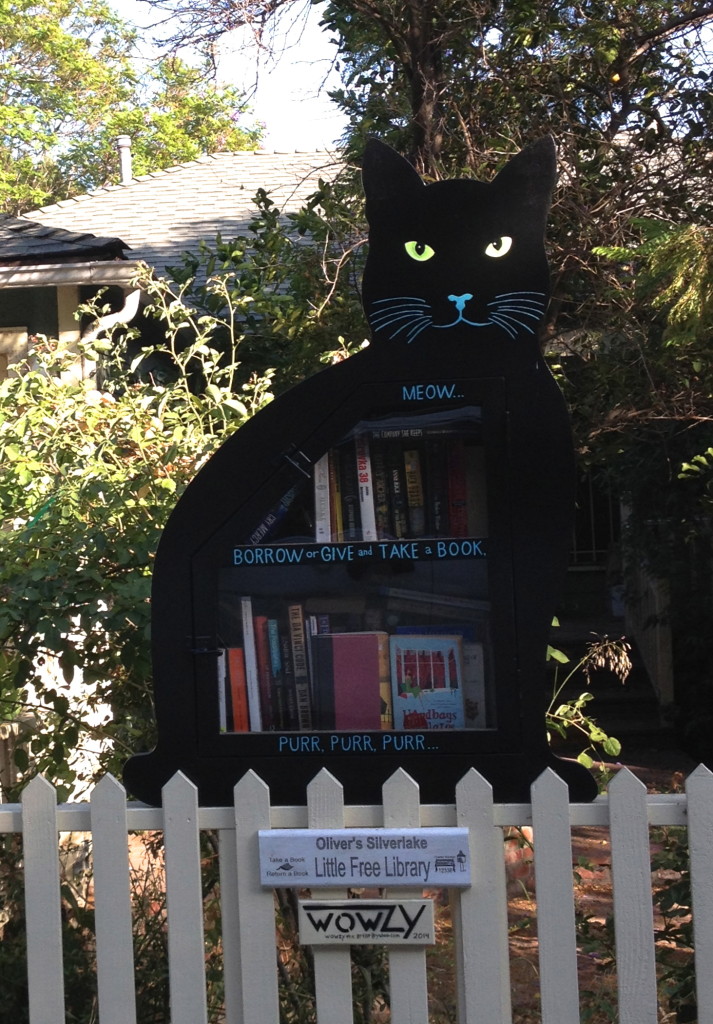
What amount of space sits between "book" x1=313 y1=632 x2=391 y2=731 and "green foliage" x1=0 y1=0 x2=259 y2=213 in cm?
2388

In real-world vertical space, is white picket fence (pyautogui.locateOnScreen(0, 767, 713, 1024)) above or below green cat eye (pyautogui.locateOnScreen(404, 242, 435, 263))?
below

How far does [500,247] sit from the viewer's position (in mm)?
2695

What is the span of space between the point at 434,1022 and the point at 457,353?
7.14 feet

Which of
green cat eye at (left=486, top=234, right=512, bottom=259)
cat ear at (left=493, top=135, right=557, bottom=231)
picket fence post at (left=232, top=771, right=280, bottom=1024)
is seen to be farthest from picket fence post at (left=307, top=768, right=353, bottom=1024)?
cat ear at (left=493, top=135, right=557, bottom=231)

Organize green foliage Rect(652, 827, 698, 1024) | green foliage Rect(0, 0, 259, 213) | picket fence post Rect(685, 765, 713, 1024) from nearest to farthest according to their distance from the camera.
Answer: picket fence post Rect(685, 765, 713, 1024) → green foliage Rect(652, 827, 698, 1024) → green foliage Rect(0, 0, 259, 213)

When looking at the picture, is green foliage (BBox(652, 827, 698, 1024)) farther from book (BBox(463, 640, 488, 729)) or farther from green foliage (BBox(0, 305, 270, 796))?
green foliage (BBox(0, 305, 270, 796))

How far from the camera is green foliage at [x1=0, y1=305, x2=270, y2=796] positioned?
3.27m

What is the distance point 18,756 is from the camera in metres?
3.68

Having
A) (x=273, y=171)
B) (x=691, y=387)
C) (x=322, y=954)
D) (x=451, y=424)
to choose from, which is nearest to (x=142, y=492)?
(x=451, y=424)

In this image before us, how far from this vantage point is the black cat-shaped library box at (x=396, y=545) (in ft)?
8.75

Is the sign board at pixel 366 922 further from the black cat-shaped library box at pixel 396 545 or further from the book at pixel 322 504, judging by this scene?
the book at pixel 322 504

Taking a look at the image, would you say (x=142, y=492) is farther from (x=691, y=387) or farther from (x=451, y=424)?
(x=691, y=387)

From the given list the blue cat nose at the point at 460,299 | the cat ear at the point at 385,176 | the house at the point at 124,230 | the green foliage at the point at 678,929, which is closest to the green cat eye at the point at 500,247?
the blue cat nose at the point at 460,299

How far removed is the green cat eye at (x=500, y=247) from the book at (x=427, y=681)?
3.10ft
